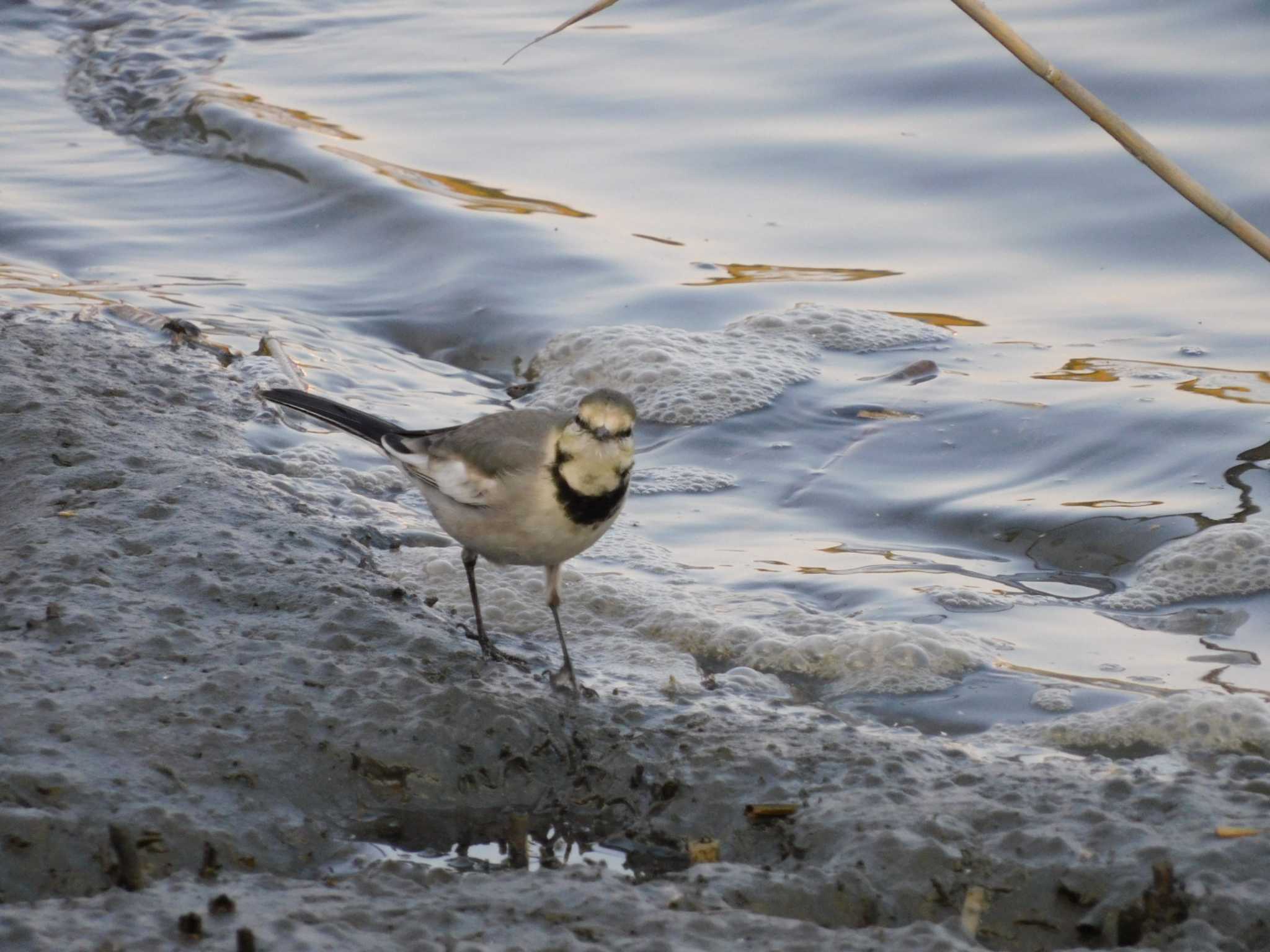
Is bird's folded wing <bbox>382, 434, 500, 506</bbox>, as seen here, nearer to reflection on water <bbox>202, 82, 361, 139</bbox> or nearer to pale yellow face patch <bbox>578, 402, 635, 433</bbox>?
pale yellow face patch <bbox>578, 402, 635, 433</bbox>

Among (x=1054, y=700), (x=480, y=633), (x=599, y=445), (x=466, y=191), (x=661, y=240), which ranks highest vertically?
(x=466, y=191)

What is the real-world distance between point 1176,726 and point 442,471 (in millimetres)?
2150

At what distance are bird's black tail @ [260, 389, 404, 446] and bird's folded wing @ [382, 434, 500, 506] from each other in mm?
135

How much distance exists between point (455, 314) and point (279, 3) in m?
6.15

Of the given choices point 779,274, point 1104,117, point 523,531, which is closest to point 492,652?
point 523,531

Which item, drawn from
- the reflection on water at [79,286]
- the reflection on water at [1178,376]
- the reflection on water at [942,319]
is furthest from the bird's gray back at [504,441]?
the reflection on water at [79,286]

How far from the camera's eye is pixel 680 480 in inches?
246

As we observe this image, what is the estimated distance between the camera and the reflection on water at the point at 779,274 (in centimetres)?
780

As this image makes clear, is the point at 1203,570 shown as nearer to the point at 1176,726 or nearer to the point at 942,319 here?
the point at 1176,726

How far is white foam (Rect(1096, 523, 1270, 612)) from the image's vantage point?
16.6 feet

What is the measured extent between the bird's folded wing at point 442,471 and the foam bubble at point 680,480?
1.58 metres

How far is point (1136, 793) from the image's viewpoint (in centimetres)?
332

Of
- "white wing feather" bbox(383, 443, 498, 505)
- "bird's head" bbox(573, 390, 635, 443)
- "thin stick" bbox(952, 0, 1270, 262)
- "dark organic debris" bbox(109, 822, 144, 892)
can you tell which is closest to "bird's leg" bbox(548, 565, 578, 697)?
"white wing feather" bbox(383, 443, 498, 505)

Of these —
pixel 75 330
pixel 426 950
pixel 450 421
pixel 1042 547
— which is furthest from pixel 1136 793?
pixel 75 330
